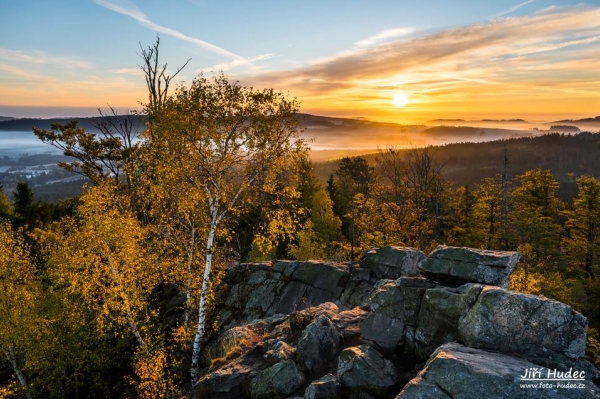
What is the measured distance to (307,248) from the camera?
4491cm

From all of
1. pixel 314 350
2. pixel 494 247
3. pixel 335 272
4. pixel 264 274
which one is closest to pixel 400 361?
pixel 314 350

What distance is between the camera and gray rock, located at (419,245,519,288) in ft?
53.8

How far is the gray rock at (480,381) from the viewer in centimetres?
1008

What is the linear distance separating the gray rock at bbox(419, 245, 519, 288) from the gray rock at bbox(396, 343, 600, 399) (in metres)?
5.20

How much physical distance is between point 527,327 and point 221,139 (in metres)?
21.3

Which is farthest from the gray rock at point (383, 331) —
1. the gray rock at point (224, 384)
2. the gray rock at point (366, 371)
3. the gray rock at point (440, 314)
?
the gray rock at point (224, 384)

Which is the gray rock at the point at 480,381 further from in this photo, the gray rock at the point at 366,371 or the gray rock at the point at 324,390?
the gray rock at the point at 324,390

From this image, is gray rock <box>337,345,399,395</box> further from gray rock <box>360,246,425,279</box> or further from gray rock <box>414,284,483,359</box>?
gray rock <box>360,246,425,279</box>

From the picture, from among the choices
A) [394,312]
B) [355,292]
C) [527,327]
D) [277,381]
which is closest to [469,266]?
[394,312]

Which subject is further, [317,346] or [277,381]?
[317,346]

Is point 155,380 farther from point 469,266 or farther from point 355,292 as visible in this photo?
point 469,266

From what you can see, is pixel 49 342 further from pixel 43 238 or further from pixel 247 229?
pixel 247 229

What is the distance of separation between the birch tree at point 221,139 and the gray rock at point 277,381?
10822 mm

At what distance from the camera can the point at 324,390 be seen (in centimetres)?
1391
